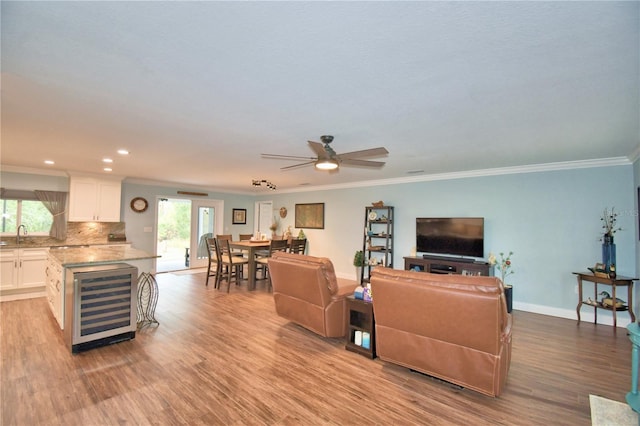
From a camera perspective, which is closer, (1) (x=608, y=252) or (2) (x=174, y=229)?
(1) (x=608, y=252)

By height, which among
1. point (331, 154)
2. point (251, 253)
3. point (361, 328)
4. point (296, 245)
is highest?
point (331, 154)

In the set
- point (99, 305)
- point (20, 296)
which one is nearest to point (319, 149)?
point (99, 305)

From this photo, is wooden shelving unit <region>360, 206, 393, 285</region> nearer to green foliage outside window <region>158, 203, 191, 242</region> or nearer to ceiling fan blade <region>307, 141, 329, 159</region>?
ceiling fan blade <region>307, 141, 329, 159</region>

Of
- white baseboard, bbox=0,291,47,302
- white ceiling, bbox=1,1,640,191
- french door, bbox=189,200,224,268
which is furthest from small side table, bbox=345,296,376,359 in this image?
french door, bbox=189,200,224,268

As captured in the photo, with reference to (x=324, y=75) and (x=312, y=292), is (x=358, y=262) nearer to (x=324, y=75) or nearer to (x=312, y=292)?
(x=312, y=292)

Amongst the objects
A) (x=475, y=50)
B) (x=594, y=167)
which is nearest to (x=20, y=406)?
(x=475, y=50)

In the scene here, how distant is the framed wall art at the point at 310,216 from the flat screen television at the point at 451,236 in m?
2.80

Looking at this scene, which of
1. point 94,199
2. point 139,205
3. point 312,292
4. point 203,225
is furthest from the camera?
point 203,225

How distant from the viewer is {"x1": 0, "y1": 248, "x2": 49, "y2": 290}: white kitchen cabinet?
4.80 metres

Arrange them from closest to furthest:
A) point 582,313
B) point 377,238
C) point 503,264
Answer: point 582,313 < point 503,264 < point 377,238

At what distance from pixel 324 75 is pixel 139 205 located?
7.02 m

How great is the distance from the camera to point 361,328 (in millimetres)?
3168

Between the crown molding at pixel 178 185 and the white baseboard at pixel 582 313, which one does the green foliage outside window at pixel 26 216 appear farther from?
the white baseboard at pixel 582 313

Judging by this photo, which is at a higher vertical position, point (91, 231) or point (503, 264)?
point (91, 231)
